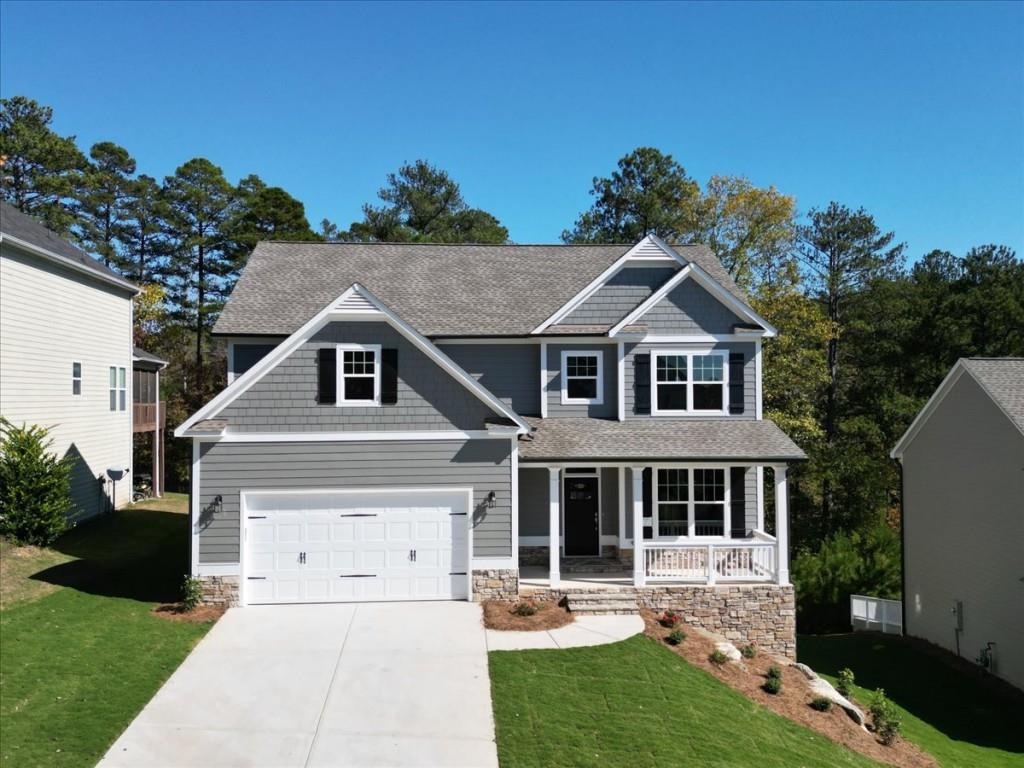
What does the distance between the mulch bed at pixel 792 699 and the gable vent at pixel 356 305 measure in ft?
27.5

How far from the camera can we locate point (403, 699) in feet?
35.0

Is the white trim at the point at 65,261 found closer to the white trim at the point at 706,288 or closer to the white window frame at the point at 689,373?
the white trim at the point at 706,288

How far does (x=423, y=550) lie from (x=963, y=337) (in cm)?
2851

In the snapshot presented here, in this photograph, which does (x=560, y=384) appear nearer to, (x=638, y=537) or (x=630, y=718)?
(x=638, y=537)

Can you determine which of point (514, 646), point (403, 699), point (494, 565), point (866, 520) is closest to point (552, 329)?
point (494, 565)

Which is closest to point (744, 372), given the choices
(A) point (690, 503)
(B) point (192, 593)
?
(A) point (690, 503)

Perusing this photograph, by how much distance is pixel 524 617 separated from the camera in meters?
14.1

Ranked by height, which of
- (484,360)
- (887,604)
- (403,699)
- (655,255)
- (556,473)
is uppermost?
(655,255)

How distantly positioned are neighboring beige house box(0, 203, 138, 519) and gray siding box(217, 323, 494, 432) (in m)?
8.56

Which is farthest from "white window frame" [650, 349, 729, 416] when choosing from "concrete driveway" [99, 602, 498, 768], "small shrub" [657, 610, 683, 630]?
"concrete driveway" [99, 602, 498, 768]

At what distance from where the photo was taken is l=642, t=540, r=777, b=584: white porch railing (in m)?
15.5

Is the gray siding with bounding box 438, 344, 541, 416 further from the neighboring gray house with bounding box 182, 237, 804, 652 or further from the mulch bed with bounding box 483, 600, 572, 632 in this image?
the mulch bed with bounding box 483, 600, 572, 632

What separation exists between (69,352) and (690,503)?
1832 cm

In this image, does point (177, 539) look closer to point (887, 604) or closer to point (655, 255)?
point (655, 255)
